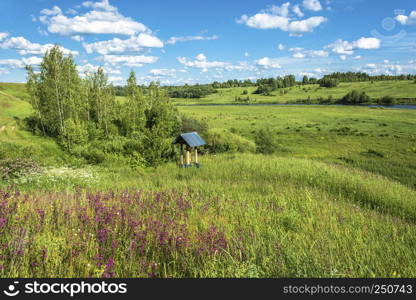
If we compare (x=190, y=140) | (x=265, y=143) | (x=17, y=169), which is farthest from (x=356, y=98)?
(x=17, y=169)

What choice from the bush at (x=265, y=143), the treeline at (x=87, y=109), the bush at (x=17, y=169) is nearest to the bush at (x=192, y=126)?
the treeline at (x=87, y=109)

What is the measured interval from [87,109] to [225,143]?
83.1ft

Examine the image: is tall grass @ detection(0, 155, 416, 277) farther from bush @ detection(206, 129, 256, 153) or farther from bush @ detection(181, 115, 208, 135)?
bush @ detection(181, 115, 208, 135)

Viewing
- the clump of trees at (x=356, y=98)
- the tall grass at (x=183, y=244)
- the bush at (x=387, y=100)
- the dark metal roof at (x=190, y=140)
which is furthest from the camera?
the clump of trees at (x=356, y=98)

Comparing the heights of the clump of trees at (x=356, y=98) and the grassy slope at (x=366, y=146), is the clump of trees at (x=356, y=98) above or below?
above

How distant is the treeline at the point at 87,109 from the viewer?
123 ft

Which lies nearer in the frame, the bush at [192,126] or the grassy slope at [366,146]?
the grassy slope at [366,146]

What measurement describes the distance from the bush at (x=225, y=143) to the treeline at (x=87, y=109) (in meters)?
5.56

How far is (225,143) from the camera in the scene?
35.1 metres

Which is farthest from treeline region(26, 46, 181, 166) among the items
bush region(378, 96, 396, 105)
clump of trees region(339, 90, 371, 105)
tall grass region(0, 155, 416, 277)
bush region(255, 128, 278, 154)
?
clump of trees region(339, 90, 371, 105)

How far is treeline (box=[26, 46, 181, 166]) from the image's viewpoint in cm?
3750

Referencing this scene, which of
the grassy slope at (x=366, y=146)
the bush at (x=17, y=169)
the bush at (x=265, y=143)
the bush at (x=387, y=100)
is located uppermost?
the bush at (x=387, y=100)

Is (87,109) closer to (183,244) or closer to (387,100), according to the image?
(183,244)

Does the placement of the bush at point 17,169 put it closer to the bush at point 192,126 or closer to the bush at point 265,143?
the bush at point 192,126
